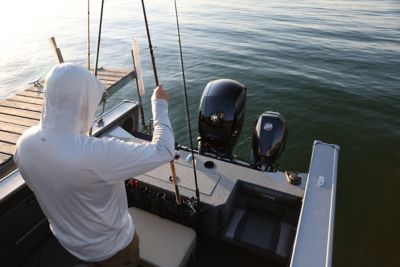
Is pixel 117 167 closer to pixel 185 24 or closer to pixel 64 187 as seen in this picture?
pixel 64 187

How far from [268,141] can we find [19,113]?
229 inches

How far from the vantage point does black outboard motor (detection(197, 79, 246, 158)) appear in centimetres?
400

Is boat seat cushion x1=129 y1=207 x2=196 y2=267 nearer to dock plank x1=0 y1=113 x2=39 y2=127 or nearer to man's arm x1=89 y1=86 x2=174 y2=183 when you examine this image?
man's arm x1=89 y1=86 x2=174 y2=183

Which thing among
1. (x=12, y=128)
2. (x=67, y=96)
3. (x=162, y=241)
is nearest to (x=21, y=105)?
(x=12, y=128)

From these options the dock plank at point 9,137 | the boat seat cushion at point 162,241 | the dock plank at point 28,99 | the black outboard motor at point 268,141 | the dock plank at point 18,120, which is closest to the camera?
the boat seat cushion at point 162,241

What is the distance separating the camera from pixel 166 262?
7.88 ft

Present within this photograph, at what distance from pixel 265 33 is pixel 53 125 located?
49.0ft

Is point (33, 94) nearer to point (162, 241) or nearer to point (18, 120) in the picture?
point (18, 120)

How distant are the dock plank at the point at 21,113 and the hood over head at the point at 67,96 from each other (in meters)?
5.88

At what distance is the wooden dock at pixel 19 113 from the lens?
5.11 metres

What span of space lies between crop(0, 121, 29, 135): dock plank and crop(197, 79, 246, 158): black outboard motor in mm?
4008

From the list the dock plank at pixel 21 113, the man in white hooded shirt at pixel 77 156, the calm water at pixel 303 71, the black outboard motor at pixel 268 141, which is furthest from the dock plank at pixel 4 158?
the black outboard motor at pixel 268 141

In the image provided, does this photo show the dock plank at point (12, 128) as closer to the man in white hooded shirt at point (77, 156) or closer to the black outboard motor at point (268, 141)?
the black outboard motor at point (268, 141)

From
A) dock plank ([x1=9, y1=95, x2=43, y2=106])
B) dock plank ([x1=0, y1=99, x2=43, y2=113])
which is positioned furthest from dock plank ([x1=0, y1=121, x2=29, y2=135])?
dock plank ([x1=9, y1=95, x2=43, y2=106])
